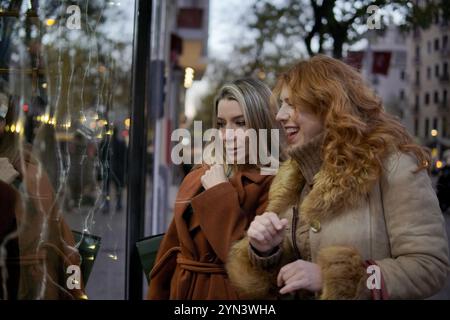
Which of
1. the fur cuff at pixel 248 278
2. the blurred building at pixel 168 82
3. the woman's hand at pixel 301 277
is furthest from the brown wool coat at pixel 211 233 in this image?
the blurred building at pixel 168 82

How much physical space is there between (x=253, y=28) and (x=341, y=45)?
2563mm

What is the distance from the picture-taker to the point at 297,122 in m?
1.95

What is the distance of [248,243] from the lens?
6.68 ft

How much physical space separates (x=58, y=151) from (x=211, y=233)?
93cm

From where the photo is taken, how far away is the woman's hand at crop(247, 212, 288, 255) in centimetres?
179

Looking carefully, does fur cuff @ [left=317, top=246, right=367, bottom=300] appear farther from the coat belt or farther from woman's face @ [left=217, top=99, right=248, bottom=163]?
woman's face @ [left=217, top=99, right=248, bottom=163]

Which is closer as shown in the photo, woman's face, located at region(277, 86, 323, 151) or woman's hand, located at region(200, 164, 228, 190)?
woman's face, located at region(277, 86, 323, 151)

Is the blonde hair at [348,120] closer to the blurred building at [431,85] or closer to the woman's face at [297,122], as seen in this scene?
the woman's face at [297,122]

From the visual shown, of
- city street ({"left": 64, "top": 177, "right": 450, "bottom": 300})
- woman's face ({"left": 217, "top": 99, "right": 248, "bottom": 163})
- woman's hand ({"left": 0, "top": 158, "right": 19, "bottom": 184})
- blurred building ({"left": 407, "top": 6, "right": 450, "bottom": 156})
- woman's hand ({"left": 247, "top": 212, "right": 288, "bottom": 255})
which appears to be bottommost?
city street ({"left": 64, "top": 177, "right": 450, "bottom": 300})

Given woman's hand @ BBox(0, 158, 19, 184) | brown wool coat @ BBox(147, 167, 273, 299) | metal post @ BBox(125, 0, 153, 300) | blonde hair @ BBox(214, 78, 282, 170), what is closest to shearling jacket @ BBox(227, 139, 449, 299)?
brown wool coat @ BBox(147, 167, 273, 299)

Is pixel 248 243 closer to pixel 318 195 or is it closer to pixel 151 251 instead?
pixel 318 195
